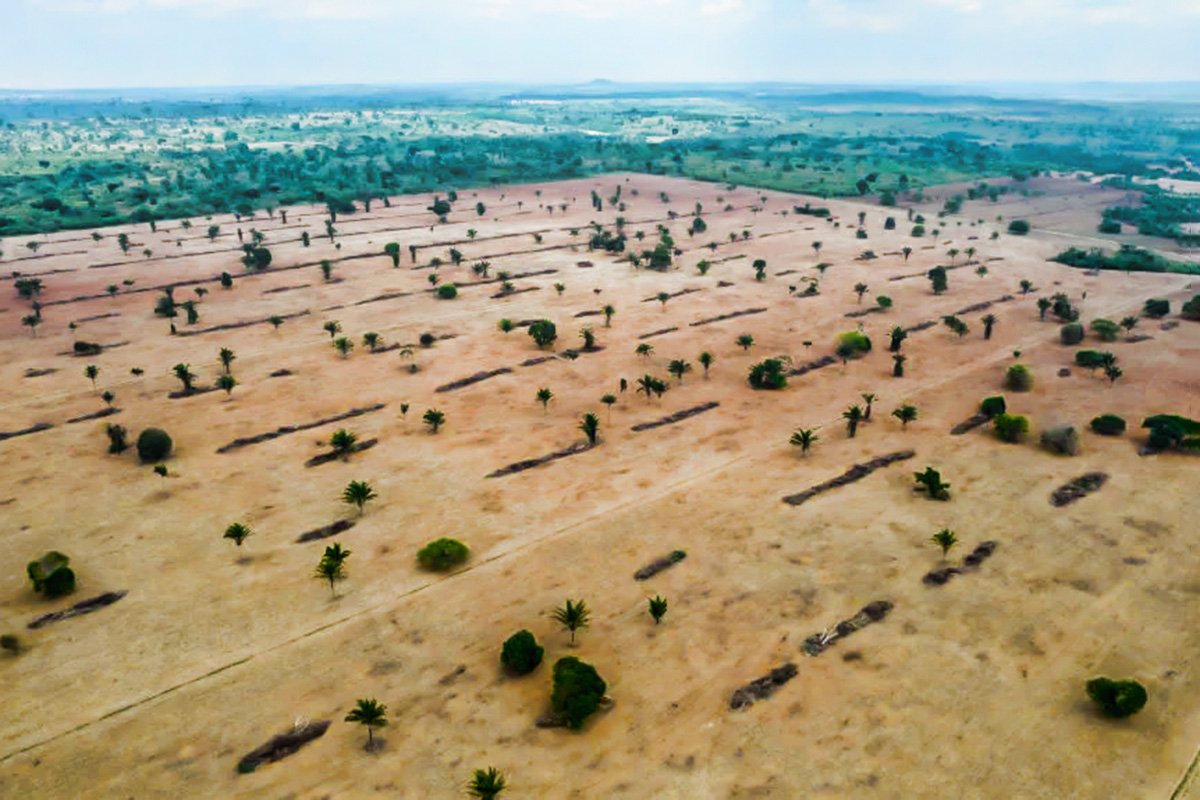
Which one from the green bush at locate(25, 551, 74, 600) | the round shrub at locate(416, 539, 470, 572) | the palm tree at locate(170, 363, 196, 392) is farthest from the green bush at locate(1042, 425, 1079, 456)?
the palm tree at locate(170, 363, 196, 392)

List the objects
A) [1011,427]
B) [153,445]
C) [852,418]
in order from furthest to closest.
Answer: [852,418]
[1011,427]
[153,445]

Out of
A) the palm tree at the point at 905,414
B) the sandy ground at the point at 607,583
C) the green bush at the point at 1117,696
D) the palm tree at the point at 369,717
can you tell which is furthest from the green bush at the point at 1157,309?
the palm tree at the point at 369,717

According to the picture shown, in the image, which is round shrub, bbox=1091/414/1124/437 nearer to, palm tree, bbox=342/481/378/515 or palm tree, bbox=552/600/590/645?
palm tree, bbox=552/600/590/645

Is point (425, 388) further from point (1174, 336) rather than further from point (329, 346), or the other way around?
point (1174, 336)

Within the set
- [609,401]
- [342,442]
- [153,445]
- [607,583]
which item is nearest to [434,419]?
[342,442]

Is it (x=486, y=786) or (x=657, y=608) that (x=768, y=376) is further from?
→ (x=486, y=786)

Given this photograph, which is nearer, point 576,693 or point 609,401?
point 576,693
